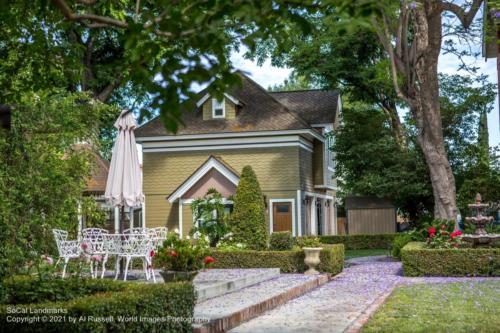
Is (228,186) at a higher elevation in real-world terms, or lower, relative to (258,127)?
lower

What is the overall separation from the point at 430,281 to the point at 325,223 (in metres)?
19.3

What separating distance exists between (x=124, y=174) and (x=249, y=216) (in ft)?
25.4

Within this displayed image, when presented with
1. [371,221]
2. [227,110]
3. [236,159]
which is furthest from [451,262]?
[371,221]

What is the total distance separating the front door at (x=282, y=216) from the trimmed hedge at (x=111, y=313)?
20904mm

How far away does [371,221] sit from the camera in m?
35.2

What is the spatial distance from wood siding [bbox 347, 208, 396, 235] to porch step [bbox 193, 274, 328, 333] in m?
18.8

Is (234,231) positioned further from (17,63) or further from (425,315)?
(17,63)

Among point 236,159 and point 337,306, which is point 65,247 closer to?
point 337,306

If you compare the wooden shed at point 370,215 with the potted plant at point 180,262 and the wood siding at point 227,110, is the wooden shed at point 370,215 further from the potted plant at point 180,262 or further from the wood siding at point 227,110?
the potted plant at point 180,262

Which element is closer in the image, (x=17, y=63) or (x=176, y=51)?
(x=176, y=51)

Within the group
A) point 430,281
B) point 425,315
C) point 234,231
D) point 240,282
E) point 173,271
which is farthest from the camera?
point 234,231

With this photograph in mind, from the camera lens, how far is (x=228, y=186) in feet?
93.0

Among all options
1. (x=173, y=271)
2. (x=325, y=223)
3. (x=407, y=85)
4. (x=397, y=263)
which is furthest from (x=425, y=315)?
(x=325, y=223)

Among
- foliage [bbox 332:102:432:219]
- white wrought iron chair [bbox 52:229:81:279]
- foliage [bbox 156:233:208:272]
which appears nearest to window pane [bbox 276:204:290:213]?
foliage [bbox 332:102:432:219]
